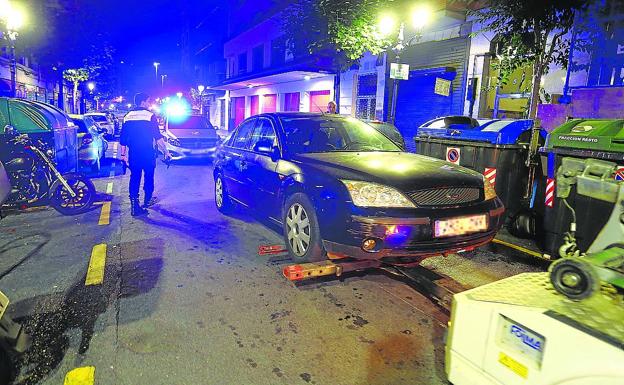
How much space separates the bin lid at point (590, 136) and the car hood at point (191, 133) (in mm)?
10553

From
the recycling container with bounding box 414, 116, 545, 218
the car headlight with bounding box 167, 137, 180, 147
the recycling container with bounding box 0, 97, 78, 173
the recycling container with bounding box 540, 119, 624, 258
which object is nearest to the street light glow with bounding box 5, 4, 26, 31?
the car headlight with bounding box 167, 137, 180, 147

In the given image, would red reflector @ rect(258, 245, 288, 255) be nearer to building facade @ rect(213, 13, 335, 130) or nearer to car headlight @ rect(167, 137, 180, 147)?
car headlight @ rect(167, 137, 180, 147)

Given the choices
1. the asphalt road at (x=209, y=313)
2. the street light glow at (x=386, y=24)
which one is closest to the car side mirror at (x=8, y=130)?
the asphalt road at (x=209, y=313)

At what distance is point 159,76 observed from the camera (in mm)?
74312

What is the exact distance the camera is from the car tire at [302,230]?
3834 mm

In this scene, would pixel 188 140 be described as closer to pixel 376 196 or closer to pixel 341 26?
pixel 341 26

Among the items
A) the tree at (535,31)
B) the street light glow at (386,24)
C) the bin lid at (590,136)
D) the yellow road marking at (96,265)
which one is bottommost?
the yellow road marking at (96,265)

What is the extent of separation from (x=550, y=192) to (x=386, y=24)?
7.31 m

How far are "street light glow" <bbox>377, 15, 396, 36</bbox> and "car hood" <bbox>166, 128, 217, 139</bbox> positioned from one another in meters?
6.20

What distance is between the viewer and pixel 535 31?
7758 millimetres

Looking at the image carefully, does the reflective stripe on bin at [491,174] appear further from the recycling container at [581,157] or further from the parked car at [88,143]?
the parked car at [88,143]

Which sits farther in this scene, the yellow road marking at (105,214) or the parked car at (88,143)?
the parked car at (88,143)

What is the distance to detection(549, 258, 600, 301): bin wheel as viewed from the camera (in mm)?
1615

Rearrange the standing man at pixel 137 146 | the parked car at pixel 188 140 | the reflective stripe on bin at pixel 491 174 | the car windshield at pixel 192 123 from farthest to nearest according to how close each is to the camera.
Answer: the car windshield at pixel 192 123 < the parked car at pixel 188 140 < the standing man at pixel 137 146 < the reflective stripe on bin at pixel 491 174
